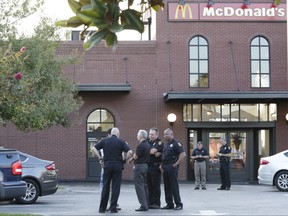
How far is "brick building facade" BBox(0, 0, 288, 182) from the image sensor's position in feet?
94.5

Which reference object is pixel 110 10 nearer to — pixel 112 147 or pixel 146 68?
pixel 112 147

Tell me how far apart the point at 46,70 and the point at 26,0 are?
8.30ft

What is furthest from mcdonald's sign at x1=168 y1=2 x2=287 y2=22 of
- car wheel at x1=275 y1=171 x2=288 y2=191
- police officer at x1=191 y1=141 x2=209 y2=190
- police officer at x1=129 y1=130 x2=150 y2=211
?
police officer at x1=129 y1=130 x2=150 y2=211

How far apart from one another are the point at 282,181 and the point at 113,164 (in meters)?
9.56

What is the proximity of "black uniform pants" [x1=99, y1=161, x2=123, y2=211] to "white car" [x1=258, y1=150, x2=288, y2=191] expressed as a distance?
9.32m

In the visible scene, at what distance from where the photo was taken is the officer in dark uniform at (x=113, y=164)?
14031 millimetres

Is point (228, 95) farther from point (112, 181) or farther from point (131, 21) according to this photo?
point (131, 21)

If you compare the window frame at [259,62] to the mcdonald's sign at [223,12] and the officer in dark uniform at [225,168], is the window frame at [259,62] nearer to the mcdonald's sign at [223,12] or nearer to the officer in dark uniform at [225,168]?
the mcdonald's sign at [223,12]

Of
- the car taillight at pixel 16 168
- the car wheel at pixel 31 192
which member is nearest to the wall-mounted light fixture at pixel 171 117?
the car wheel at pixel 31 192

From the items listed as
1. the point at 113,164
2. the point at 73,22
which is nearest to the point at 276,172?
the point at 113,164

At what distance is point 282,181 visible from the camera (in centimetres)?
2214

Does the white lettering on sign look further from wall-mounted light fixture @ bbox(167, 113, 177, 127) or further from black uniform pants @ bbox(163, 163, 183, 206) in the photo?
black uniform pants @ bbox(163, 163, 183, 206)

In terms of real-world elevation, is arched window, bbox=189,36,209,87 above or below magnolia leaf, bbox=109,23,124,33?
above

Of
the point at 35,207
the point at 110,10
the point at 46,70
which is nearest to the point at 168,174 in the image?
the point at 35,207
